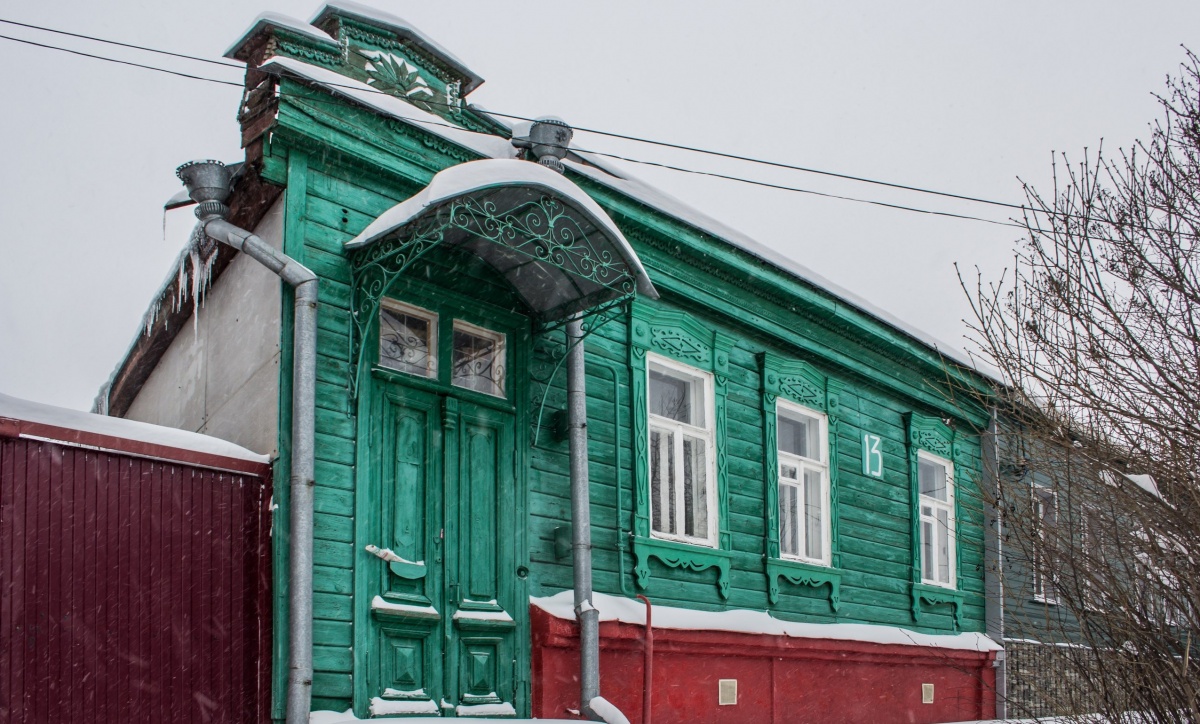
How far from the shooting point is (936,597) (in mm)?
13430

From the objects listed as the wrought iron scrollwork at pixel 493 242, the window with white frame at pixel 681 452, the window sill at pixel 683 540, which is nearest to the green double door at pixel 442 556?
the wrought iron scrollwork at pixel 493 242

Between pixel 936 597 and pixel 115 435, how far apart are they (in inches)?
375

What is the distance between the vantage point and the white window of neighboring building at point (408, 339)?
7980 millimetres

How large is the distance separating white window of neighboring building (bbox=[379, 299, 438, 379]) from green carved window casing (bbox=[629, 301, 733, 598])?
2.03m

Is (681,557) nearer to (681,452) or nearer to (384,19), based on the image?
(681,452)

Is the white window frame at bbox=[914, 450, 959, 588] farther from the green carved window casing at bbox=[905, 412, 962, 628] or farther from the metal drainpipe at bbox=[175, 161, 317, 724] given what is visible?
the metal drainpipe at bbox=[175, 161, 317, 724]

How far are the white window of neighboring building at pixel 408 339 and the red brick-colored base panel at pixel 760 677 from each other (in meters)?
1.79

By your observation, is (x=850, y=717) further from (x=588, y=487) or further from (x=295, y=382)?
(x=295, y=382)

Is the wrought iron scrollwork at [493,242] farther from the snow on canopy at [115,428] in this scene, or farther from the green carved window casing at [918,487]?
the green carved window casing at [918,487]

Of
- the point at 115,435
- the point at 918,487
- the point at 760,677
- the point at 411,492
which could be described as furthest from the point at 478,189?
the point at 918,487

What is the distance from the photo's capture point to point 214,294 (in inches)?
338

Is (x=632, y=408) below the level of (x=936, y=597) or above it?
above

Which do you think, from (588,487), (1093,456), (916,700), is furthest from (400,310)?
(916,700)

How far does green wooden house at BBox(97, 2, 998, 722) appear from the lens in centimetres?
746
